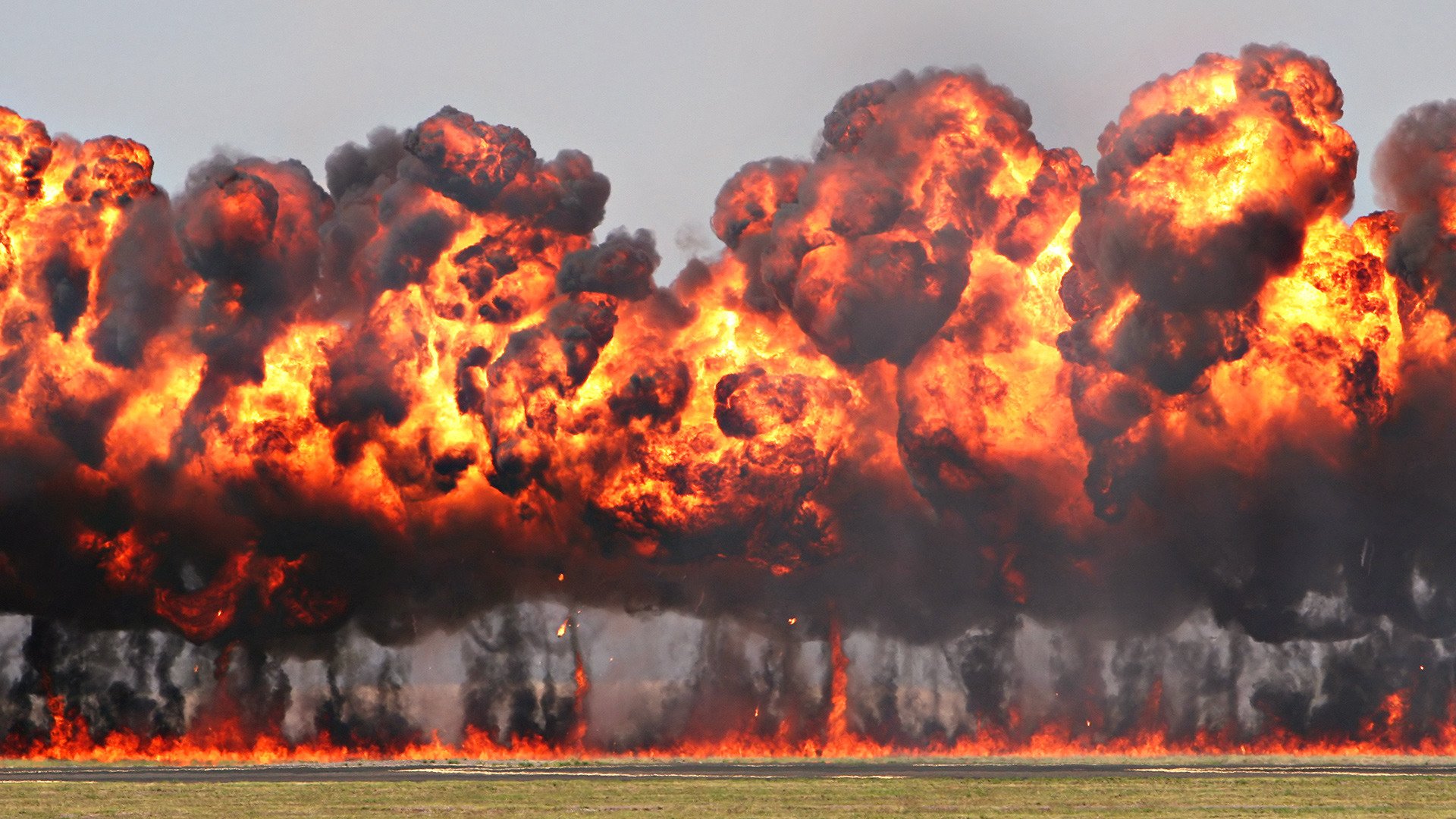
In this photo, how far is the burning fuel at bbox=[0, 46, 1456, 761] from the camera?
128 m

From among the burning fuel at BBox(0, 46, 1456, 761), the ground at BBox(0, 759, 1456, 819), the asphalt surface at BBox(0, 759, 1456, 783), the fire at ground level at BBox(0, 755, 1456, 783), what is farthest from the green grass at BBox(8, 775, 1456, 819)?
the burning fuel at BBox(0, 46, 1456, 761)

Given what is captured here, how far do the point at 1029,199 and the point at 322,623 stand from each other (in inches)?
1885

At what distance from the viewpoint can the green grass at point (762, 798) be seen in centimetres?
8450

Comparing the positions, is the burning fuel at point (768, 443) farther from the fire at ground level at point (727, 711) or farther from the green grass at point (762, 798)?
the green grass at point (762, 798)

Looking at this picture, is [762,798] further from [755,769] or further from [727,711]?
[727,711]

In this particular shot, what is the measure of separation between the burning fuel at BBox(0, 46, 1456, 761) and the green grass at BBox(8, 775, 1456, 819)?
99.8 feet

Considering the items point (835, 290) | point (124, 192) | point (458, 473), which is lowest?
point (458, 473)

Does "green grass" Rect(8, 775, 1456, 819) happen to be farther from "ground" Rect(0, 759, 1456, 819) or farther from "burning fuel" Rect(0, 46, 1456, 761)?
"burning fuel" Rect(0, 46, 1456, 761)

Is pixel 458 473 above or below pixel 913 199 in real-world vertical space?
below

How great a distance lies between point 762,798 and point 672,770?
2084 centimetres

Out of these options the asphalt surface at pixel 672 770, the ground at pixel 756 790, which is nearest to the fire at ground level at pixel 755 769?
the asphalt surface at pixel 672 770

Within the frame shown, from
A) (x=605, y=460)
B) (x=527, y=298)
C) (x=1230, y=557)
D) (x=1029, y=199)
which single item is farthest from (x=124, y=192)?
(x=1230, y=557)

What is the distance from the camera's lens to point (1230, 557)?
131 m

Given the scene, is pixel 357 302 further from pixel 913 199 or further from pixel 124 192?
pixel 913 199
